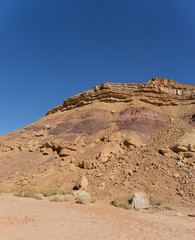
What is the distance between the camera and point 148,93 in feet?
76.6

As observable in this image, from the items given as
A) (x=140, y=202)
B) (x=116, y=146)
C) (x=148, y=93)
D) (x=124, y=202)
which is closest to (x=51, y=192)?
(x=124, y=202)

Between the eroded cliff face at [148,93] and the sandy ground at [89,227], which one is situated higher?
the eroded cliff face at [148,93]

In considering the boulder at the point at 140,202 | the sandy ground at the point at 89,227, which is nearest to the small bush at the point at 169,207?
the boulder at the point at 140,202

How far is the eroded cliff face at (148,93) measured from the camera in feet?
75.6

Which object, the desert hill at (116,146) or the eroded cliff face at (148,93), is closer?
the desert hill at (116,146)

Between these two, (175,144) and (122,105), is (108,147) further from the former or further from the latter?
(122,105)

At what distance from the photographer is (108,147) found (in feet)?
50.6

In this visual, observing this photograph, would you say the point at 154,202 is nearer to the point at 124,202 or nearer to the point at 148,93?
the point at 124,202

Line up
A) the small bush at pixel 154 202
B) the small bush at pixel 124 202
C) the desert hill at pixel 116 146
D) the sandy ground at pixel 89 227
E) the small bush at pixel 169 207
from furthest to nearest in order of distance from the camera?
the desert hill at pixel 116 146, the small bush at pixel 154 202, the small bush at pixel 169 207, the small bush at pixel 124 202, the sandy ground at pixel 89 227

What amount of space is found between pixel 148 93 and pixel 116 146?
1092 centimetres

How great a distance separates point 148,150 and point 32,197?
9420mm

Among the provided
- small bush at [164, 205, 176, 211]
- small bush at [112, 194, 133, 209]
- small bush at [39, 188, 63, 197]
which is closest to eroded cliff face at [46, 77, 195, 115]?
small bush at [39, 188, 63, 197]

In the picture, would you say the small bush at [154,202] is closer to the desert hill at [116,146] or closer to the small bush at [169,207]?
the small bush at [169,207]

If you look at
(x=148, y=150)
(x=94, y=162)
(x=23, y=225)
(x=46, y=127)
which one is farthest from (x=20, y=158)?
(x=23, y=225)
